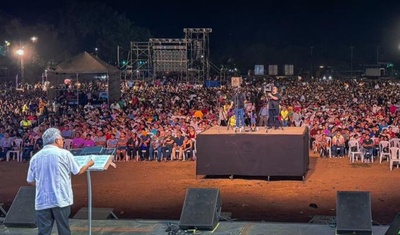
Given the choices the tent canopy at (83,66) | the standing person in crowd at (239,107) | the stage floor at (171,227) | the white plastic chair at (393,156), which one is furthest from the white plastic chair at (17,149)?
the white plastic chair at (393,156)

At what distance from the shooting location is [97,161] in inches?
307

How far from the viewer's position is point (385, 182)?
16000 mm

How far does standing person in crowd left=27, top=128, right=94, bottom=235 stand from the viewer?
7320 mm

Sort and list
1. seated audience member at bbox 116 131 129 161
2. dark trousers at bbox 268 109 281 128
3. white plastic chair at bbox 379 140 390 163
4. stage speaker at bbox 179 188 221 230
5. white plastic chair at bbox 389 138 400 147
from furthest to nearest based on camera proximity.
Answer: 1. seated audience member at bbox 116 131 129 161
2. white plastic chair at bbox 379 140 390 163
3. white plastic chair at bbox 389 138 400 147
4. dark trousers at bbox 268 109 281 128
5. stage speaker at bbox 179 188 221 230

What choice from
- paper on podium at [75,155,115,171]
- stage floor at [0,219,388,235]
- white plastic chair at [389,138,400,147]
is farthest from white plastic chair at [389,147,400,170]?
paper on podium at [75,155,115,171]

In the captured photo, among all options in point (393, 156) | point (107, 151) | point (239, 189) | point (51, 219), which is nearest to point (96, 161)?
point (107, 151)

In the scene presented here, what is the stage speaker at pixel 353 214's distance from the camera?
9.25 m

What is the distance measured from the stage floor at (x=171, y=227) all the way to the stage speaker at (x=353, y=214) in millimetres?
281

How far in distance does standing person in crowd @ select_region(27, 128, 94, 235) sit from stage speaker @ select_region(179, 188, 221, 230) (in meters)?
2.76

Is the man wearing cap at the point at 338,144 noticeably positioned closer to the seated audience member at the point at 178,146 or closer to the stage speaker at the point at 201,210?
the seated audience member at the point at 178,146

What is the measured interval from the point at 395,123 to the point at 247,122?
525 centimetres

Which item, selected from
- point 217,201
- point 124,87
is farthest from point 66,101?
point 217,201

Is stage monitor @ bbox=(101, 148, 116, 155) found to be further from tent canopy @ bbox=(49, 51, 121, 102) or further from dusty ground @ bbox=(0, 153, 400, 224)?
tent canopy @ bbox=(49, 51, 121, 102)

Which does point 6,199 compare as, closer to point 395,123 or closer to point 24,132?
point 24,132
